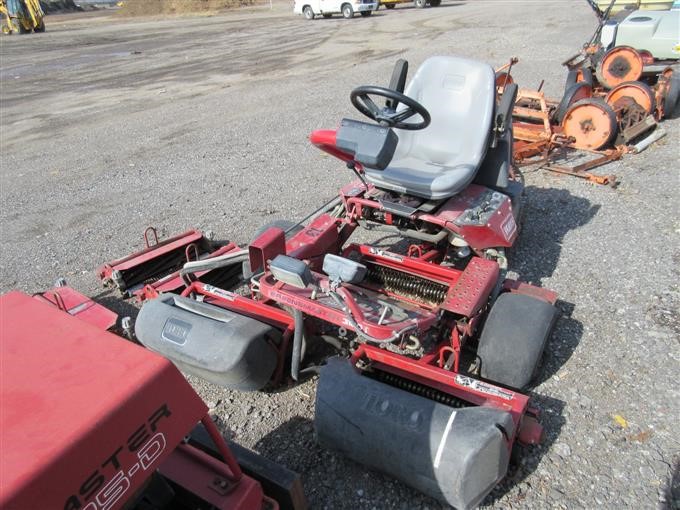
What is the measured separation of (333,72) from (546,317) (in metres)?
10.0

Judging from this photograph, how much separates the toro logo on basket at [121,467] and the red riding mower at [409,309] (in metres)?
1.07

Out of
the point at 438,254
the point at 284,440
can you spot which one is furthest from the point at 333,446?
the point at 438,254

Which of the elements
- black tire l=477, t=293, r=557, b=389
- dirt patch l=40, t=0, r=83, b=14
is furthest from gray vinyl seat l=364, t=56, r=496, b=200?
dirt patch l=40, t=0, r=83, b=14

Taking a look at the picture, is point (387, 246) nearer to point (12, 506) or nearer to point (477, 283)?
point (477, 283)

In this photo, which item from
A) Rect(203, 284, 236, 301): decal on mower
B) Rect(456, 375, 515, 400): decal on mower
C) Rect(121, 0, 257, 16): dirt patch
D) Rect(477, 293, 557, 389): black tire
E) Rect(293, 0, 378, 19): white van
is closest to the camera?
Rect(456, 375, 515, 400): decal on mower

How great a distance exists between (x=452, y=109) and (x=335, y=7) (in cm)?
1950

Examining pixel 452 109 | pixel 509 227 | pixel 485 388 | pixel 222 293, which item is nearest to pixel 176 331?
pixel 222 293

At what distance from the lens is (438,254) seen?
3.83 metres

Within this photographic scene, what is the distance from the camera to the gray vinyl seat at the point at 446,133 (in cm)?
352

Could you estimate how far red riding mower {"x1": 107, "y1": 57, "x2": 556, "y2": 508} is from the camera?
7.32 feet

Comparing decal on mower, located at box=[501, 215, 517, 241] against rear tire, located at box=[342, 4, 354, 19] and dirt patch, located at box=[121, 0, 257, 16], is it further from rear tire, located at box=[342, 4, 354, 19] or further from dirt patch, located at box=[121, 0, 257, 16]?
dirt patch, located at box=[121, 0, 257, 16]

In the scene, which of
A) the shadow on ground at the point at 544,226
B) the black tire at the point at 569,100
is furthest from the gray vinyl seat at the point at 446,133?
the black tire at the point at 569,100

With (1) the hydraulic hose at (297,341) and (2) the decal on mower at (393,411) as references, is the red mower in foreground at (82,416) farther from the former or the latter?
(1) the hydraulic hose at (297,341)

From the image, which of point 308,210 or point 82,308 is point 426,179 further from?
point 82,308
